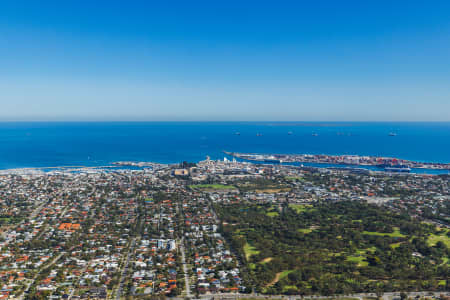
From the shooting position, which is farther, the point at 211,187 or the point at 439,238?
the point at 211,187

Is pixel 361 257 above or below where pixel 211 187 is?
below

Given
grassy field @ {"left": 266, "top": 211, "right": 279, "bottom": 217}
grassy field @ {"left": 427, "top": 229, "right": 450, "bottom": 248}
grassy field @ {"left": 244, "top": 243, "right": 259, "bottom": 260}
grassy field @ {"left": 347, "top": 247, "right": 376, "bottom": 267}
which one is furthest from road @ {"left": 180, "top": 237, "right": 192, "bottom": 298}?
grassy field @ {"left": 427, "top": 229, "right": 450, "bottom": 248}

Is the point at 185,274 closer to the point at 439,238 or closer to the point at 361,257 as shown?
the point at 361,257

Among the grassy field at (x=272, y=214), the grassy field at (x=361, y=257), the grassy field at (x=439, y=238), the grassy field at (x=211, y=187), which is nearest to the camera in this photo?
the grassy field at (x=361, y=257)

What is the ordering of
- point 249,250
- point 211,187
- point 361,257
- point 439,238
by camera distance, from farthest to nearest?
1. point 211,187
2. point 439,238
3. point 249,250
4. point 361,257

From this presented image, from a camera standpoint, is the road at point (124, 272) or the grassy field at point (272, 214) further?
the grassy field at point (272, 214)

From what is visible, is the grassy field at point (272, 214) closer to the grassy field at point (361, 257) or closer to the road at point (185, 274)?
the grassy field at point (361, 257)

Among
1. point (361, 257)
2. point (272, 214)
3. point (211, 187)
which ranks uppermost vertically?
point (211, 187)

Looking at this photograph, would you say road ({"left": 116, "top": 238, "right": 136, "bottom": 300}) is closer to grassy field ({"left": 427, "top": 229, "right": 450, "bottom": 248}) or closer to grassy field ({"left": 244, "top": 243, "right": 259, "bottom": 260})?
grassy field ({"left": 244, "top": 243, "right": 259, "bottom": 260})

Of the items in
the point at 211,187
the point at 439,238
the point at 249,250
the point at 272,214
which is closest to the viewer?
the point at 249,250

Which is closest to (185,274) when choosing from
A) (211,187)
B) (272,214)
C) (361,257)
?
(361,257)

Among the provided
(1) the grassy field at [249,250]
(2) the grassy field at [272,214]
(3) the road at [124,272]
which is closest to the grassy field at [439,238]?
(2) the grassy field at [272,214]
